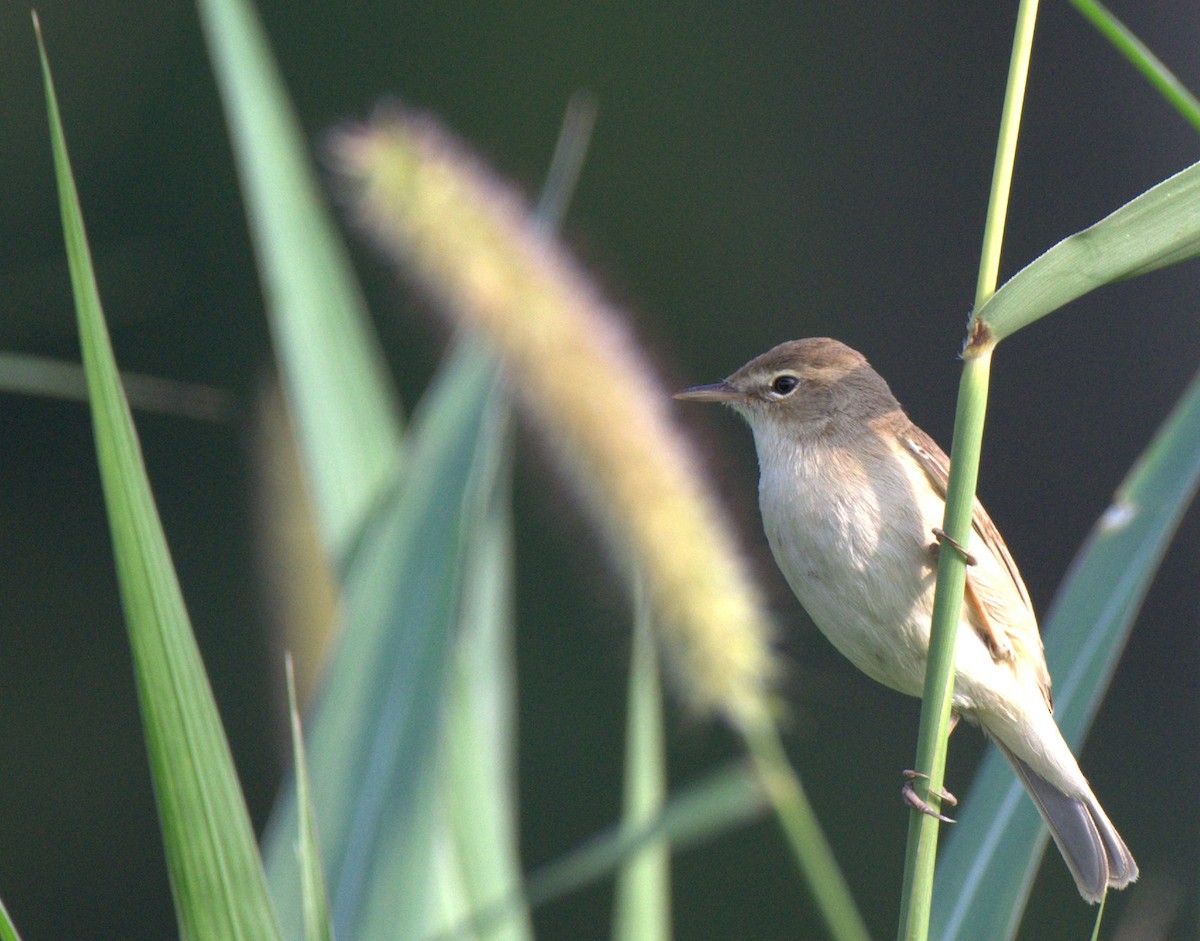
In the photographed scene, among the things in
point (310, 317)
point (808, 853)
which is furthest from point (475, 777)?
point (310, 317)

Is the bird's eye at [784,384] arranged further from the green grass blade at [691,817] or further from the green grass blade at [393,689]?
the green grass blade at [691,817]

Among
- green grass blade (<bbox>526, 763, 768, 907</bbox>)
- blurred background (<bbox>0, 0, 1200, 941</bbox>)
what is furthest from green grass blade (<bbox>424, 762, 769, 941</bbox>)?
blurred background (<bbox>0, 0, 1200, 941</bbox>)

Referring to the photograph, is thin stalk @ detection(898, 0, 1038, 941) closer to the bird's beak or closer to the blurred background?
the bird's beak

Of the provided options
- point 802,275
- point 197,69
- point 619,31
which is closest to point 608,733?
point 802,275

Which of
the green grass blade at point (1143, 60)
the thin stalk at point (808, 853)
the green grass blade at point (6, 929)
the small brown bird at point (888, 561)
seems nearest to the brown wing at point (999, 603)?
the small brown bird at point (888, 561)

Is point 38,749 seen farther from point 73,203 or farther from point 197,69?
point 73,203

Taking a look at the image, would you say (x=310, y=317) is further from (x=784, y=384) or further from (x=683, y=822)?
(x=683, y=822)
